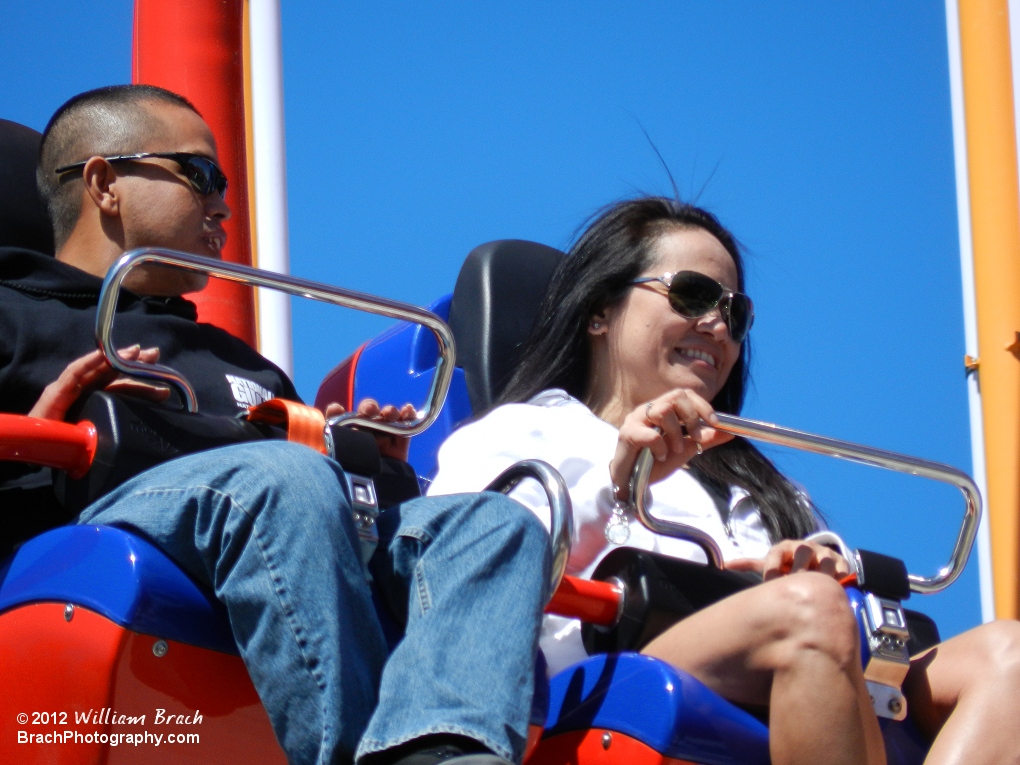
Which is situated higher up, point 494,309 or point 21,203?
point 21,203

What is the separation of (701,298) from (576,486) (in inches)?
20.3

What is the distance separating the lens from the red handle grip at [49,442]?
55.1 inches

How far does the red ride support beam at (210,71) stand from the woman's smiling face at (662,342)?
2.76ft

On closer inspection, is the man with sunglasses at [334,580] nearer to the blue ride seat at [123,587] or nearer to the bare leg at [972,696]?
the blue ride seat at [123,587]

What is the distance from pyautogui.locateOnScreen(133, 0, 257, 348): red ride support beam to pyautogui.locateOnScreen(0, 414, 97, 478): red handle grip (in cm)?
136

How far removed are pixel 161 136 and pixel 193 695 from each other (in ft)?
4.04

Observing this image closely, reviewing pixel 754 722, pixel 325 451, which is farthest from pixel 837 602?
pixel 325 451

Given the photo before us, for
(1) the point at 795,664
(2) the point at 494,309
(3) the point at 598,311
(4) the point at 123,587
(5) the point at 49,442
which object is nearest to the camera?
(4) the point at 123,587

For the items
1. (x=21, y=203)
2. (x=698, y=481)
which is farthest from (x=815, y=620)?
(x=21, y=203)

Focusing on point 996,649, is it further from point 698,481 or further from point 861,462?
point 698,481

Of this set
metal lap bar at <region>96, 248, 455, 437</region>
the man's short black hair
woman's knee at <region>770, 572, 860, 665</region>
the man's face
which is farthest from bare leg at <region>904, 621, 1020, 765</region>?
the man's short black hair

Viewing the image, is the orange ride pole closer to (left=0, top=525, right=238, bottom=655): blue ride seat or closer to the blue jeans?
the blue jeans

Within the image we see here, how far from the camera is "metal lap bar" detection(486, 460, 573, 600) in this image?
1.51 metres

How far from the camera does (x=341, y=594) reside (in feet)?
4.39
